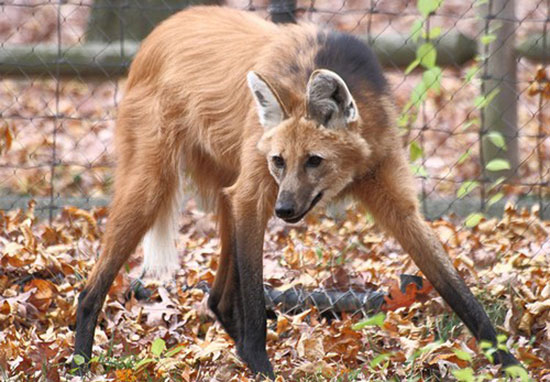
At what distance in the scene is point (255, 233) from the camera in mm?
3631

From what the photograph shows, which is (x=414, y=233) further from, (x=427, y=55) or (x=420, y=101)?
(x=420, y=101)

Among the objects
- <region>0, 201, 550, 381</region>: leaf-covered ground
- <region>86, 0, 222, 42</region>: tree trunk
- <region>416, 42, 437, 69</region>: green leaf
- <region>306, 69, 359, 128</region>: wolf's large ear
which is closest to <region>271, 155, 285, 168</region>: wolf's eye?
<region>306, 69, 359, 128</region>: wolf's large ear

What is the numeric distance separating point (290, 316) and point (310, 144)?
1.13m

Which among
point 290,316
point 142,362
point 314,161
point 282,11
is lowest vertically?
point 290,316

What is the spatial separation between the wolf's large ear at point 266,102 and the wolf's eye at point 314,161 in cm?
21

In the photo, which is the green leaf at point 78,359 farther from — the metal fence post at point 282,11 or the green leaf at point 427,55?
the green leaf at point 427,55

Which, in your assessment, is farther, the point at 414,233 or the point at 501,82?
the point at 501,82

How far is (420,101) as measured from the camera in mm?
4828

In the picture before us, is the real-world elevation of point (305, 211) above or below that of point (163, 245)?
above

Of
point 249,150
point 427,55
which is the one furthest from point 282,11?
point 249,150

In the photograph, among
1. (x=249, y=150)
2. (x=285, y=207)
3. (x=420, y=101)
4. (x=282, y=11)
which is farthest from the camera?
(x=420, y=101)

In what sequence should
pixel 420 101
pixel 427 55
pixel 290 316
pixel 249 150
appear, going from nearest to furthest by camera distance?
1. pixel 249 150
2. pixel 290 316
3. pixel 427 55
4. pixel 420 101

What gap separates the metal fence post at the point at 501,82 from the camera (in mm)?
4996

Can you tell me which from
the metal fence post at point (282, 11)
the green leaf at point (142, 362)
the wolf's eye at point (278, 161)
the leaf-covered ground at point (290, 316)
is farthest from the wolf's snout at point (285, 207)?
the metal fence post at point (282, 11)
